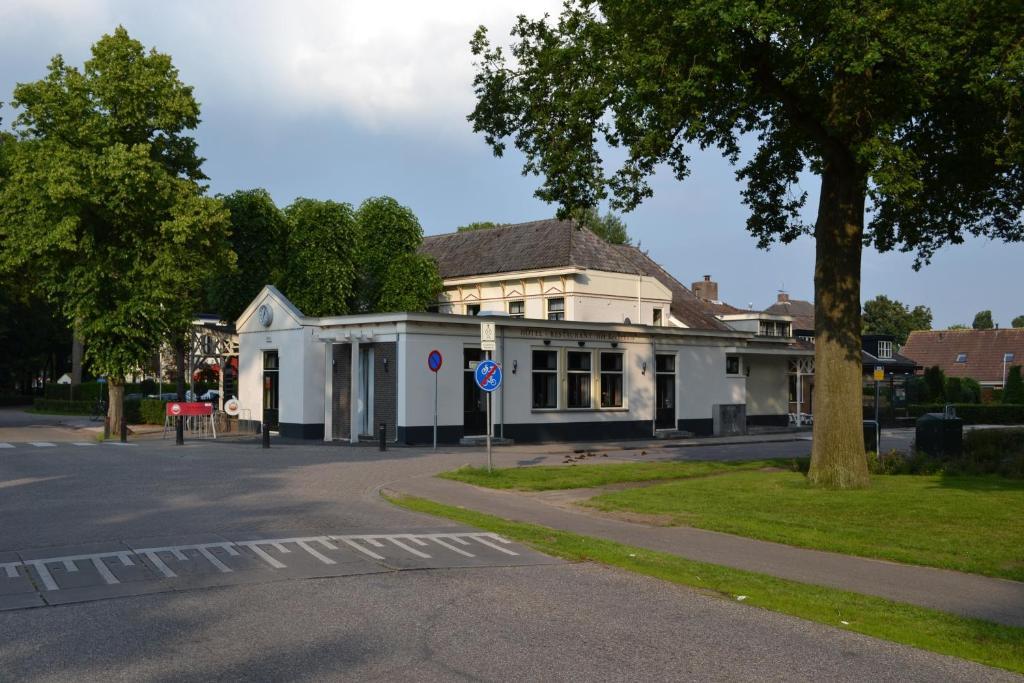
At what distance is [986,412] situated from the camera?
56.8 meters

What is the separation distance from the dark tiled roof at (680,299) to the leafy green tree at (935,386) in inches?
679

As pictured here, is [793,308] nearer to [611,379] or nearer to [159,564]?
[611,379]

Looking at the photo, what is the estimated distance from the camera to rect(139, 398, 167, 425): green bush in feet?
149

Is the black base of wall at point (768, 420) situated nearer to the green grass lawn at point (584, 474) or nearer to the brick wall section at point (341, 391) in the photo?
the brick wall section at point (341, 391)

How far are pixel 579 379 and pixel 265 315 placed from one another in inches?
449

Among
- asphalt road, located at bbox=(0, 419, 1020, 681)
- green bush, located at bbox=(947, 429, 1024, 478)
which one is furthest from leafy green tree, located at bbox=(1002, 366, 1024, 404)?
asphalt road, located at bbox=(0, 419, 1020, 681)

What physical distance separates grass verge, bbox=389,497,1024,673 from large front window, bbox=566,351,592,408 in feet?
73.4

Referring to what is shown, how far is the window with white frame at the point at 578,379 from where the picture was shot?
116 ft

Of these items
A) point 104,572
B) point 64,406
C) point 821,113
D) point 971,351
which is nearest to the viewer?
point 104,572

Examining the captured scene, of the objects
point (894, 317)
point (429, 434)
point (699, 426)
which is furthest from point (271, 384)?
point (894, 317)

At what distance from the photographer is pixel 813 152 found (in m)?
20.0

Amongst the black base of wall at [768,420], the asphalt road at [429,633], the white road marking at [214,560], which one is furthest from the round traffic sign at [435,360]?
the black base of wall at [768,420]

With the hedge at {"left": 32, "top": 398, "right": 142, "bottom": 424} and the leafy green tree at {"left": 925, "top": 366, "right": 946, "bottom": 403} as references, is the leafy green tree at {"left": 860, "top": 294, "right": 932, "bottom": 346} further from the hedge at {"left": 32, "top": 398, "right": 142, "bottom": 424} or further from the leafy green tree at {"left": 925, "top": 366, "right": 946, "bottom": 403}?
the hedge at {"left": 32, "top": 398, "right": 142, "bottom": 424}

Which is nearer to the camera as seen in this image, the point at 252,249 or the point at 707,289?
the point at 252,249
